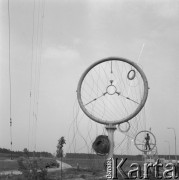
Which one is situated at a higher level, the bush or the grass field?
the bush

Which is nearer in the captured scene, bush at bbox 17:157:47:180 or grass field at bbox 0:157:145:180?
bush at bbox 17:157:47:180

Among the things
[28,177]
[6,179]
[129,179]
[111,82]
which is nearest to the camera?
[111,82]

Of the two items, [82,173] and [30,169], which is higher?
[30,169]

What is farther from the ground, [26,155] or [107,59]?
[107,59]

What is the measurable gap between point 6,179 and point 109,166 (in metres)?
29.0

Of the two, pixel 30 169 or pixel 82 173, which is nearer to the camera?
pixel 30 169

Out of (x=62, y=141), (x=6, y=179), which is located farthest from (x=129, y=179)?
(x=62, y=141)

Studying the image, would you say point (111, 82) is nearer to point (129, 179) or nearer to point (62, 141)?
point (129, 179)

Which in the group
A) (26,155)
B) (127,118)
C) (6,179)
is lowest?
(6,179)

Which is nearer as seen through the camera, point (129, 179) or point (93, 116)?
point (93, 116)

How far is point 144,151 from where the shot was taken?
33.8 metres

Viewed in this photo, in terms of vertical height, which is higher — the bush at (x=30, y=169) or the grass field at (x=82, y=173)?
the bush at (x=30, y=169)

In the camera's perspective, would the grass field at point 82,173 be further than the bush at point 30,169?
Yes

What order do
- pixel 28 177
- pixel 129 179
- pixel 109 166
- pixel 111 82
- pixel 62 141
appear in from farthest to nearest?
pixel 62 141, pixel 28 177, pixel 129 179, pixel 111 82, pixel 109 166
